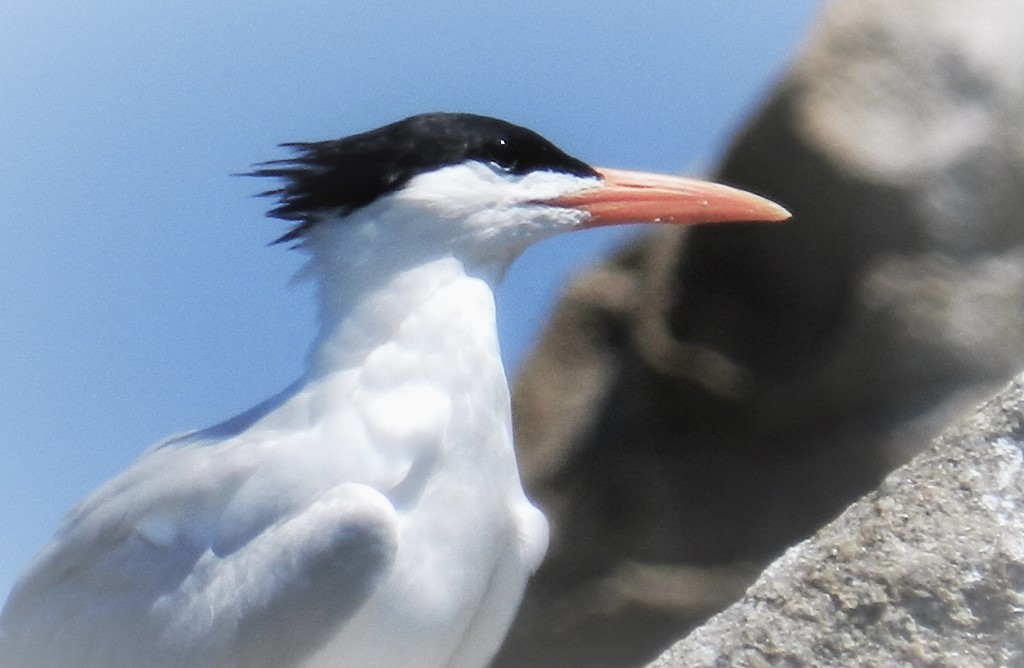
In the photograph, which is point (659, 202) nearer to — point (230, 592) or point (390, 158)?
point (390, 158)

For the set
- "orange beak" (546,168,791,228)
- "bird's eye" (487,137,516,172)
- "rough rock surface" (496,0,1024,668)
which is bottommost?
"rough rock surface" (496,0,1024,668)

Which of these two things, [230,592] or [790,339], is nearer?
[230,592]

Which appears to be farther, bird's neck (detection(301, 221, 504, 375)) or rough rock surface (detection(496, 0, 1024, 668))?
rough rock surface (detection(496, 0, 1024, 668))

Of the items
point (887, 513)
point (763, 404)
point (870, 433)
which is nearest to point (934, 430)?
point (870, 433)

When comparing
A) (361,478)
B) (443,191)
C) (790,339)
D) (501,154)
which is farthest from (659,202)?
(790,339)

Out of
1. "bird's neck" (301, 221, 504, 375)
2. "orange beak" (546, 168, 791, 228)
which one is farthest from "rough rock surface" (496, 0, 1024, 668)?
"bird's neck" (301, 221, 504, 375)

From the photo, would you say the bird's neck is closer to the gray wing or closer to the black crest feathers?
the black crest feathers
